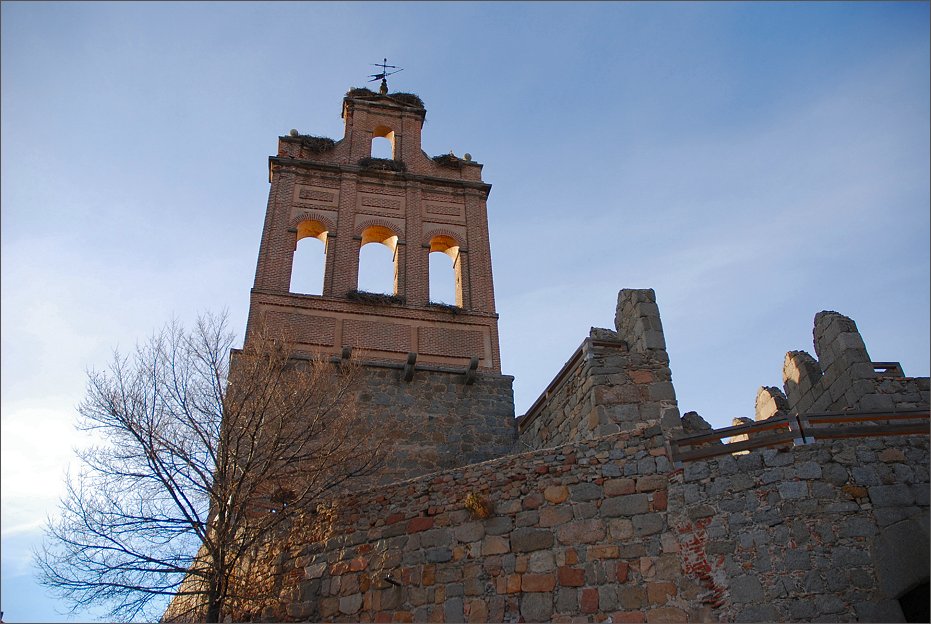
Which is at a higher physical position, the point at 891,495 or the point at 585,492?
the point at 585,492

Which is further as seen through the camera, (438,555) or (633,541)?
(438,555)

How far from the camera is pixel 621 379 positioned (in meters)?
10.7

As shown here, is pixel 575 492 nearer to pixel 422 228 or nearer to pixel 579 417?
pixel 579 417

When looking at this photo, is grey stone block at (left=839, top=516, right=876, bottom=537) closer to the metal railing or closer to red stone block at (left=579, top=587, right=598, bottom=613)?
the metal railing

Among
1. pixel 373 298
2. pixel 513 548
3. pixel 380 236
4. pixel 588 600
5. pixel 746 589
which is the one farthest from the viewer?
pixel 380 236

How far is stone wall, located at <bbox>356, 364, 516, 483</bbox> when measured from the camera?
43.7 feet

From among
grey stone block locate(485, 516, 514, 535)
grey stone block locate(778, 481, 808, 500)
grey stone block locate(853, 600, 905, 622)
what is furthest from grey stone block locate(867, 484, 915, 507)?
grey stone block locate(485, 516, 514, 535)

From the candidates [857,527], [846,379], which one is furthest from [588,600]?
[846,379]

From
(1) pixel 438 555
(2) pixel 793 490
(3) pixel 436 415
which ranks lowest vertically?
(1) pixel 438 555

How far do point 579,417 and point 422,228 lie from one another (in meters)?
7.18

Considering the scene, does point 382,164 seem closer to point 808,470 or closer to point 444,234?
point 444,234

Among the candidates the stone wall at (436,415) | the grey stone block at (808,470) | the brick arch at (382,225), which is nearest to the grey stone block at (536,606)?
the grey stone block at (808,470)

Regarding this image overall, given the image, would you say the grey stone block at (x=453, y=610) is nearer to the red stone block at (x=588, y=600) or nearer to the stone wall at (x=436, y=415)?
the red stone block at (x=588, y=600)

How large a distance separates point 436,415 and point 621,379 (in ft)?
13.9
